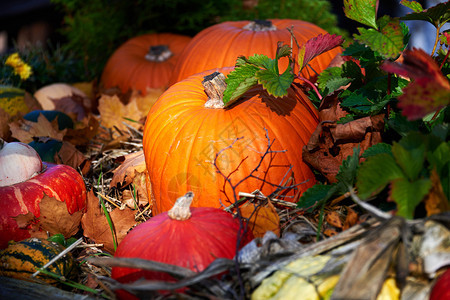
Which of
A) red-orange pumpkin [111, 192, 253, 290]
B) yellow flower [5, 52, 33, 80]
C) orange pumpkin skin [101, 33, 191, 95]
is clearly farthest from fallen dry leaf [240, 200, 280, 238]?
yellow flower [5, 52, 33, 80]

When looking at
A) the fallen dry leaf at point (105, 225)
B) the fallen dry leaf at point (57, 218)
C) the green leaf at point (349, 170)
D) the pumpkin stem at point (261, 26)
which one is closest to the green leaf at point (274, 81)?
the green leaf at point (349, 170)

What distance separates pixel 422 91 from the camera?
1.27 meters

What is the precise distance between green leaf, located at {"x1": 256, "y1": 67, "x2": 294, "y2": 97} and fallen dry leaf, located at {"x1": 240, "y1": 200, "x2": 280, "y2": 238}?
0.43 metres

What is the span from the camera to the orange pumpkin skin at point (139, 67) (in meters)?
3.97

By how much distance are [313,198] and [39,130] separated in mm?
1982

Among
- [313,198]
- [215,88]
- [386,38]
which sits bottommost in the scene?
[313,198]

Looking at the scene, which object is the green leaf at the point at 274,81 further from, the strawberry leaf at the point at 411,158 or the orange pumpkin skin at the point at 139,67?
the orange pumpkin skin at the point at 139,67

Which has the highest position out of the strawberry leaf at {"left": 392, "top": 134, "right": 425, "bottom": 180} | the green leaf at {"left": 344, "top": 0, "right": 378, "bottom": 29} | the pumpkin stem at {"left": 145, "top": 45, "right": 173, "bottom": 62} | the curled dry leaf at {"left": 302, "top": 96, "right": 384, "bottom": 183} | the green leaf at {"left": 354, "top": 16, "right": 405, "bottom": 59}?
the green leaf at {"left": 344, "top": 0, "right": 378, "bottom": 29}

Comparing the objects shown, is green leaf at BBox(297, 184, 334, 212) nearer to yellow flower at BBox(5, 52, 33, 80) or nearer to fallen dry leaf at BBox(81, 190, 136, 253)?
fallen dry leaf at BBox(81, 190, 136, 253)

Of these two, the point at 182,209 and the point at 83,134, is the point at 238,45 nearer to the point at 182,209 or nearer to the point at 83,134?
the point at 83,134

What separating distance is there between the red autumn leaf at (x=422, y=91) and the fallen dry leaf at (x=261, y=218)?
62 centimetres

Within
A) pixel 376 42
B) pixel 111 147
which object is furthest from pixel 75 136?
pixel 376 42

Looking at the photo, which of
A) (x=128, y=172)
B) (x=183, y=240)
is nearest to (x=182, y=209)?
(x=183, y=240)

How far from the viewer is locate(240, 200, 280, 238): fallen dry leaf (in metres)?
1.66
